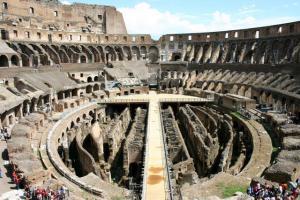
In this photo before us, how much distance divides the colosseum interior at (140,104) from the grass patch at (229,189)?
29 centimetres

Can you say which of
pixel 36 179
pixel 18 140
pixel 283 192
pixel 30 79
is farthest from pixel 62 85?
pixel 283 192

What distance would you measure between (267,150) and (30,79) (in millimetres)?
30422

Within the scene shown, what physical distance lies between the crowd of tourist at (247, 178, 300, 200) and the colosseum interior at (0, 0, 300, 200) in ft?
4.40

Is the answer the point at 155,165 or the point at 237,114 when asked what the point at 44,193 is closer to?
the point at 155,165

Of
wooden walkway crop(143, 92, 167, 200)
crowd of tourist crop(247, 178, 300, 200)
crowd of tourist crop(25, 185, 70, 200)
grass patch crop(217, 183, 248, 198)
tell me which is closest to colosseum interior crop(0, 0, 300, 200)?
wooden walkway crop(143, 92, 167, 200)

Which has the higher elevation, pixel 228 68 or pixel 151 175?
pixel 228 68

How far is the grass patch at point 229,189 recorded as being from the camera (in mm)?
15332

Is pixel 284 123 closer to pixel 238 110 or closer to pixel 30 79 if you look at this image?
pixel 238 110

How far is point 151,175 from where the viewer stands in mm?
18625

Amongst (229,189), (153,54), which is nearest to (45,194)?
(229,189)

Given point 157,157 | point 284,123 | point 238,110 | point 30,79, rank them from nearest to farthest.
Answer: point 157,157, point 284,123, point 238,110, point 30,79

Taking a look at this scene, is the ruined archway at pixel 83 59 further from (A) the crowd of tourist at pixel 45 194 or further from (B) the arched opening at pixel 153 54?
(A) the crowd of tourist at pixel 45 194

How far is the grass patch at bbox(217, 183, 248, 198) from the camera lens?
15332 millimetres

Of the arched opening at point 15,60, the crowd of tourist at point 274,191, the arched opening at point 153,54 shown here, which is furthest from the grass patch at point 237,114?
the arched opening at point 153,54
